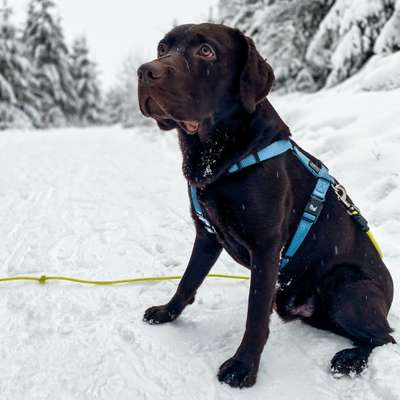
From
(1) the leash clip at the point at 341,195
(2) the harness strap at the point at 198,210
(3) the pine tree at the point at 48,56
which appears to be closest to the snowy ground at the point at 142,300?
(2) the harness strap at the point at 198,210

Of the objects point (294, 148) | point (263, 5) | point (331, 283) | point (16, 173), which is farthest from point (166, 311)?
point (263, 5)

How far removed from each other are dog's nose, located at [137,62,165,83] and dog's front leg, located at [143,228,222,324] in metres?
0.98

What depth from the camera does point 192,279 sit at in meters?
2.57

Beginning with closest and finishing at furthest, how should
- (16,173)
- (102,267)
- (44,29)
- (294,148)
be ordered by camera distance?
(294,148) → (102,267) → (16,173) → (44,29)

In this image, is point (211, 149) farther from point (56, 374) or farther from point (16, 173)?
point (16, 173)

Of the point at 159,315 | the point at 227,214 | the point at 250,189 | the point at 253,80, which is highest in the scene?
the point at 253,80

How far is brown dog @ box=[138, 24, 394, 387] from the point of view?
2.04m

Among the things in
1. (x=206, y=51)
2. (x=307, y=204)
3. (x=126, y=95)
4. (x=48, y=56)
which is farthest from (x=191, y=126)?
(x=126, y=95)

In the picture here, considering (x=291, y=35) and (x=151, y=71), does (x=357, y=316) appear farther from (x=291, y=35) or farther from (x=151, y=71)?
(x=291, y=35)

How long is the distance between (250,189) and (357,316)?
831 millimetres

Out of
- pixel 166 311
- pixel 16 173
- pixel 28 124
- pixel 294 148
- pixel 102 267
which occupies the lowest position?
pixel 28 124

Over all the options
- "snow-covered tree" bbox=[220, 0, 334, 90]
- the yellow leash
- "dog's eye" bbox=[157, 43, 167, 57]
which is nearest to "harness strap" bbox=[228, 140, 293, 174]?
"dog's eye" bbox=[157, 43, 167, 57]

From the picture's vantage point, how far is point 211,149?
7.16 ft

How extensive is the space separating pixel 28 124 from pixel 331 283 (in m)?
25.7
